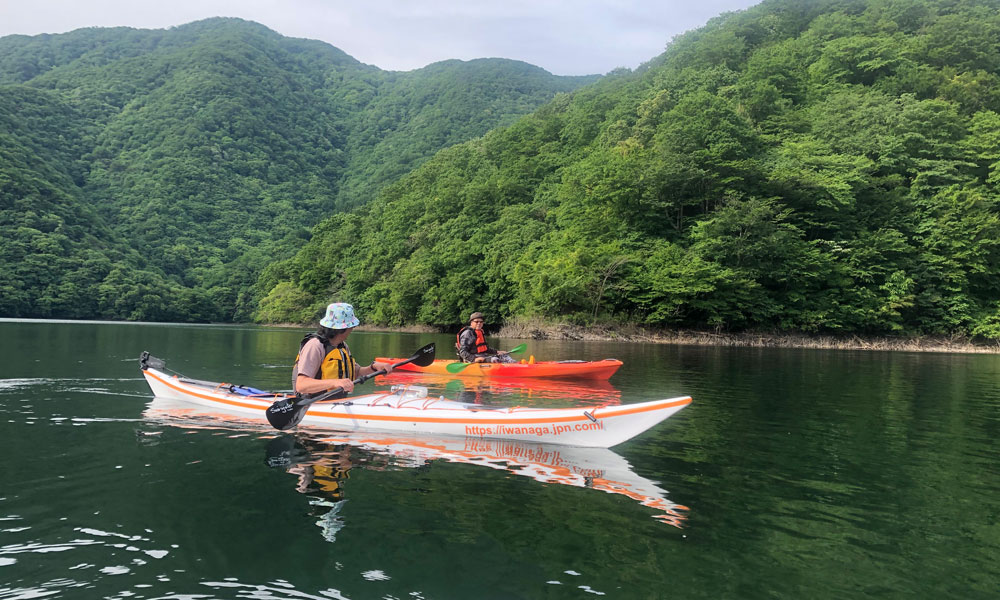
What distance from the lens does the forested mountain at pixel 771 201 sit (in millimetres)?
36906

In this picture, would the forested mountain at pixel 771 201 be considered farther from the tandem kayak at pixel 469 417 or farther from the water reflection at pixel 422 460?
the water reflection at pixel 422 460

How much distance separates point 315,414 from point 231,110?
5273 inches

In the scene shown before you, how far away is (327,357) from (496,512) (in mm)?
4077

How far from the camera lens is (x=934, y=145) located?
4003 cm

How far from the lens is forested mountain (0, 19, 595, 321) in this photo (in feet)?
243

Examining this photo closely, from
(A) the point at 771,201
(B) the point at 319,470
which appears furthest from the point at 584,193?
(B) the point at 319,470

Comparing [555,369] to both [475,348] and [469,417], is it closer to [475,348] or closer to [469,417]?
[475,348]

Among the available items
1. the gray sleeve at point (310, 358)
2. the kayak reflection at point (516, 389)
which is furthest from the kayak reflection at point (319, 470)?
the kayak reflection at point (516, 389)

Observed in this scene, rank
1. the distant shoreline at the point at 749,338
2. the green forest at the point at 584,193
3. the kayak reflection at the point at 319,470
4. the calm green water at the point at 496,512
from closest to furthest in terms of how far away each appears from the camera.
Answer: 1. the calm green water at the point at 496,512
2. the kayak reflection at the point at 319,470
3. the distant shoreline at the point at 749,338
4. the green forest at the point at 584,193

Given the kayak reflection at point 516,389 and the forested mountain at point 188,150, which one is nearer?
the kayak reflection at point 516,389

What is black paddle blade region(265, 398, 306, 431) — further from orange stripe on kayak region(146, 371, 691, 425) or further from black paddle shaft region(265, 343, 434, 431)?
orange stripe on kayak region(146, 371, 691, 425)

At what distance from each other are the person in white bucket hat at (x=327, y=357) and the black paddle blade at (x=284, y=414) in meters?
0.33

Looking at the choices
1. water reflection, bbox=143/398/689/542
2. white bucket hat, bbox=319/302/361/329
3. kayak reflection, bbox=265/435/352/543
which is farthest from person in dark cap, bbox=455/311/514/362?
white bucket hat, bbox=319/302/361/329

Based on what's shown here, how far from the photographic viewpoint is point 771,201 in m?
37.7
